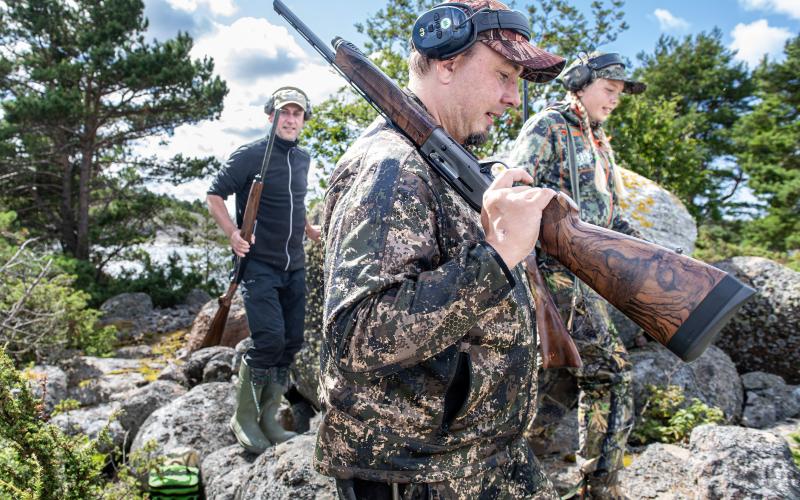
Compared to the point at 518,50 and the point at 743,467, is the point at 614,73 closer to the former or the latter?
the point at 518,50

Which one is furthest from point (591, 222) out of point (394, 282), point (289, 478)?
point (394, 282)

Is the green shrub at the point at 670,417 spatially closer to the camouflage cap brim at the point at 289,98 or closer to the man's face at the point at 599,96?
the man's face at the point at 599,96

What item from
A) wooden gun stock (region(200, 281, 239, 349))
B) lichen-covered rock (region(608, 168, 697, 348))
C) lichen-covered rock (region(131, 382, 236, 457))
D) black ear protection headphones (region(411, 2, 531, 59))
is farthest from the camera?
lichen-covered rock (region(608, 168, 697, 348))

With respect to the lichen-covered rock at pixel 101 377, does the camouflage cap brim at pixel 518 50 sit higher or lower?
higher

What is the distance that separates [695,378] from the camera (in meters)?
5.41

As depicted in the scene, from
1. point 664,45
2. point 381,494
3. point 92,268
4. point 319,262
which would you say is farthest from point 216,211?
point 664,45

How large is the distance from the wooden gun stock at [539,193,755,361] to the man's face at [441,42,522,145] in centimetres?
37

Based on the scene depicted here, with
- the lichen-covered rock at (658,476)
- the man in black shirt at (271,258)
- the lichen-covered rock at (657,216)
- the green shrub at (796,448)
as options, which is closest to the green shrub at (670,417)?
the lichen-covered rock at (658,476)

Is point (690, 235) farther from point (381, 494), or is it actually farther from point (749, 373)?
point (381, 494)

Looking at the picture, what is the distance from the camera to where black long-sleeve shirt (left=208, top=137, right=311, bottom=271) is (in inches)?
176

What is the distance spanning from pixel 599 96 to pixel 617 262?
2438 mm

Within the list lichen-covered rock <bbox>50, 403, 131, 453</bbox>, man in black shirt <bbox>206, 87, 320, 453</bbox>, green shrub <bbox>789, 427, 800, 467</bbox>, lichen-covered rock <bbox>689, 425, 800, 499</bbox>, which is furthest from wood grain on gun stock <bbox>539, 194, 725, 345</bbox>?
lichen-covered rock <bbox>50, 403, 131, 453</bbox>

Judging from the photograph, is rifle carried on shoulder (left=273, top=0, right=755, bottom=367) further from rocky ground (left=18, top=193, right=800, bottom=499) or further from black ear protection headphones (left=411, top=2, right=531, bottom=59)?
rocky ground (left=18, top=193, right=800, bottom=499)

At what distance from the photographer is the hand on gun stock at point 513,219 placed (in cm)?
148
